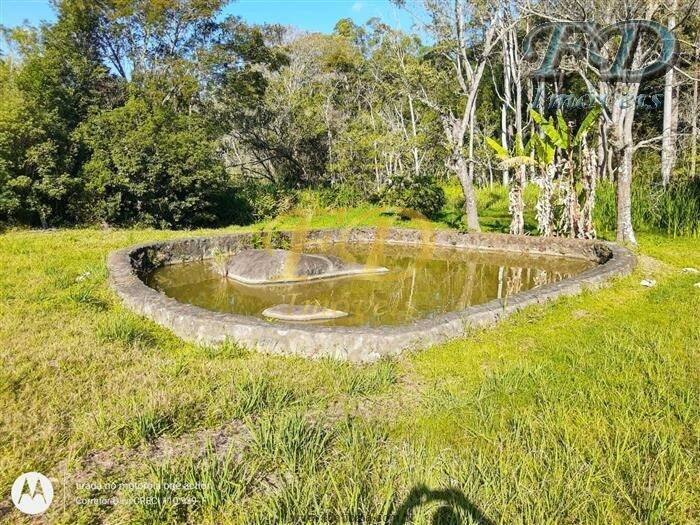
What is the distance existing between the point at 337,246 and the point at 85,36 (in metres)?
11.4

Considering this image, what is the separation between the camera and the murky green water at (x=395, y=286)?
7.14m

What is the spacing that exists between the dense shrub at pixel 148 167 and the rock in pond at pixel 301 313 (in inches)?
329

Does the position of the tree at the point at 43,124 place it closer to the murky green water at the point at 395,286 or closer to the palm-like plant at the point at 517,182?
the murky green water at the point at 395,286

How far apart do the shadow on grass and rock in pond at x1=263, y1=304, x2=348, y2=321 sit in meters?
4.07

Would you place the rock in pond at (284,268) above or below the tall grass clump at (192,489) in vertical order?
above

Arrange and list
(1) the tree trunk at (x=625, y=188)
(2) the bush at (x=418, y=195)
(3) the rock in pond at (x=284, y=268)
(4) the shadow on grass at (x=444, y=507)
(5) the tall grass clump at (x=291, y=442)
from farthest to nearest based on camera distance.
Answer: (2) the bush at (x=418, y=195), (1) the tree trunk at (x=625, y=188), (3) the rock in pond at (x=284, y=268), (5) the tall grass clump at (x=291, y=442), (4) the shadow on grass at (x=444, y=507)

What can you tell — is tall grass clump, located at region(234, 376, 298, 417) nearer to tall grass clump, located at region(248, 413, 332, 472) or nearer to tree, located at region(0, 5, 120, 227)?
tall grass clump, located at region(248, 413, 332, 472)

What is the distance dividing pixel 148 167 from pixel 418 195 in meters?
8.21

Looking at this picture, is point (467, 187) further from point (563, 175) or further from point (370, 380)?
point (370, 380)

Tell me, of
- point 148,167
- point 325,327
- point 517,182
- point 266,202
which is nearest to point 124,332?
point 325,327

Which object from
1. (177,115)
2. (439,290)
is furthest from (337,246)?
(177,115)

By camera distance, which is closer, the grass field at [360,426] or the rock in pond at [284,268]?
the grass field at [360,426]

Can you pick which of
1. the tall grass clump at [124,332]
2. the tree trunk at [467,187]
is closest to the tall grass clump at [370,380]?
the tall grass clump at [124,332]

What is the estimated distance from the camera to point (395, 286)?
8508 mm
